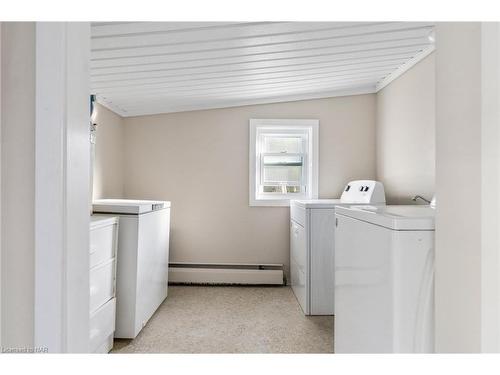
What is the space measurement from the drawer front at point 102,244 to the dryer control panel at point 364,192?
217cm

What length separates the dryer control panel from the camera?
3016 millimetres

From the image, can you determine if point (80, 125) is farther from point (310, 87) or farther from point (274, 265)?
point (274, 265)

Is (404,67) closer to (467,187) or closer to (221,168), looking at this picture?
(221,168)

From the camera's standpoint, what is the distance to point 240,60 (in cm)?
236

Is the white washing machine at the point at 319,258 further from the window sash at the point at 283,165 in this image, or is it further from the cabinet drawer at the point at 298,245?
the window sash at the point at 283,165

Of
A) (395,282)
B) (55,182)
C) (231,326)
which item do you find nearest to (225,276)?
(231,326)

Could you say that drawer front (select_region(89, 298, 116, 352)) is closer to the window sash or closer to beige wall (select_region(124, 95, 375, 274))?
beige wall (select_region(124, 95, 375, 274))

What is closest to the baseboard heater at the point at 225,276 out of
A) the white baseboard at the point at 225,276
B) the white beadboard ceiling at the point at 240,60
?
the white baseboard at the point at 225,276

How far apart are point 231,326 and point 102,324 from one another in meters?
0.93

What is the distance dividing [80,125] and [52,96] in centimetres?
9

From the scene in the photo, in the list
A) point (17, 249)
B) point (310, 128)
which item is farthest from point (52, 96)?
point (310, 128)

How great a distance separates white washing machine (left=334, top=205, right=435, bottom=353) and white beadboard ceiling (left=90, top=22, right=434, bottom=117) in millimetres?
1334

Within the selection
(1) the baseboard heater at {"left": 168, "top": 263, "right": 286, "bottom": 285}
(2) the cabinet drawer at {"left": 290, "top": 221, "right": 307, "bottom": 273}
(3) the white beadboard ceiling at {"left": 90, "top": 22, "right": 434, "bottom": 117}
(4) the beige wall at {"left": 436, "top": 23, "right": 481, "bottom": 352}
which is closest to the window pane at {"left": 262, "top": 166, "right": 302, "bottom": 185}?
(2) the cabinet drawer at {"left": 290, "top": 221, "right": 307, "bottom": 273}

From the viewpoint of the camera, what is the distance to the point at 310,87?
3234 mm
